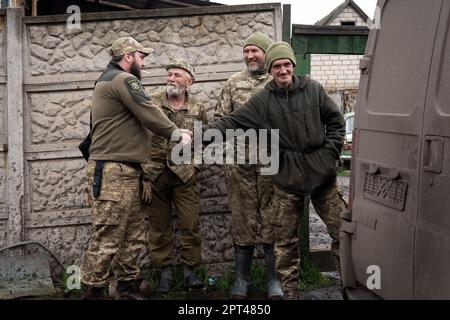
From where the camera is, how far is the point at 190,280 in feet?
17.7

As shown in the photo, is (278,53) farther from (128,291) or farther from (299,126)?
(128,291)

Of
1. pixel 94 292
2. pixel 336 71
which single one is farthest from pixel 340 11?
pixel 94 292

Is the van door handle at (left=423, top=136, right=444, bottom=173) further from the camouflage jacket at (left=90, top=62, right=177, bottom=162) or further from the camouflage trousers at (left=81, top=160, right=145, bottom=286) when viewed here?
the camouflage trousers at (left=81, top=160, right=145, bottom=286)

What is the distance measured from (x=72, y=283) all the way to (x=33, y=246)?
53 cm

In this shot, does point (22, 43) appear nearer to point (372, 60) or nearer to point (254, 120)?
point (254, 120)

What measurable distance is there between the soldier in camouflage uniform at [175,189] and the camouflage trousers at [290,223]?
100cm

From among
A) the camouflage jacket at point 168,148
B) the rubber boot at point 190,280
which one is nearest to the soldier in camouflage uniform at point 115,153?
the camouflage jacket at point 168,148

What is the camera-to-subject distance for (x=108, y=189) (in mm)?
4664

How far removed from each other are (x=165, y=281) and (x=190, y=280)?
8.9 inches

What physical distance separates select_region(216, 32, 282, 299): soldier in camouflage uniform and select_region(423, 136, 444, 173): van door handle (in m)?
2.39

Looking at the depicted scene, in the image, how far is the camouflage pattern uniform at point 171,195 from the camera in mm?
5293

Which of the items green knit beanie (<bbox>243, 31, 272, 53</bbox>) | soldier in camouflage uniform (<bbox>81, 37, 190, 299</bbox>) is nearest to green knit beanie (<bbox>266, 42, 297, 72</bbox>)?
green knit beanie (<bbox>243, 31, 272, 53</bbox>)

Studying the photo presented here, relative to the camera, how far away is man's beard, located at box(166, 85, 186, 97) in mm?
5218

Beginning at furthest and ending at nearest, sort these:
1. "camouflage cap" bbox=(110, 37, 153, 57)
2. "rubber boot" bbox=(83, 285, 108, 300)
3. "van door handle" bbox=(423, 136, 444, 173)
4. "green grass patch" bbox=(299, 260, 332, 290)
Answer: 1. "green grass patch" bbox=(299, 260, 332, 290)
2. "camouflage cap" bbox=(110, 37, 153, 57)
3. "rubber boot" bbox=(83, 285, 108, 300)
4. "van door handle" bbox=(423, 136, 444, 173)
